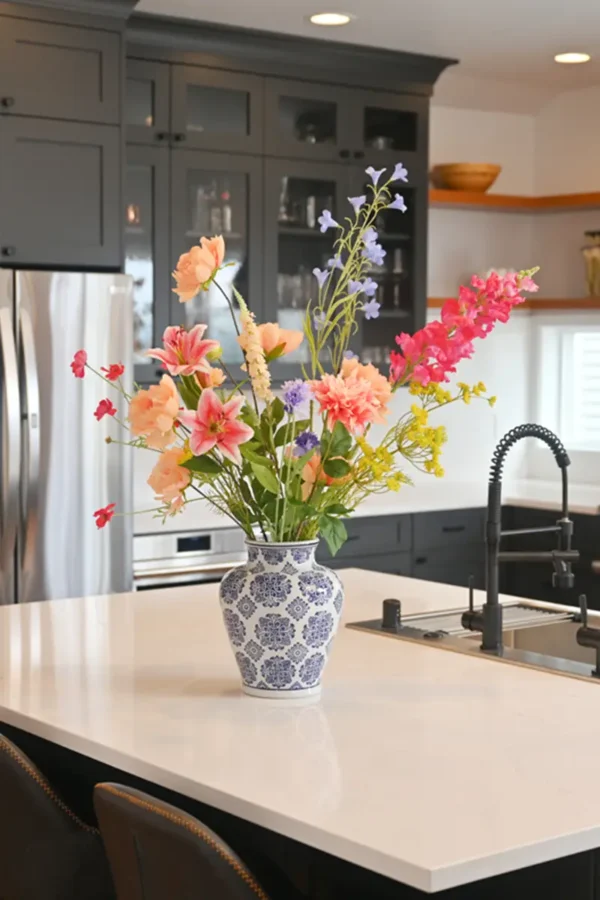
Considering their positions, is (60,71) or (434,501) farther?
(434,501)

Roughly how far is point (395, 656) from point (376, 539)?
8.61ft

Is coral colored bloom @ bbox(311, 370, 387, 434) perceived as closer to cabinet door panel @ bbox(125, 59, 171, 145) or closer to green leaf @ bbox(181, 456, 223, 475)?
green leaf @ bbox(181, 456, 223, 475)

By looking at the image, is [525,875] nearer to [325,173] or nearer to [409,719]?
[409,719]

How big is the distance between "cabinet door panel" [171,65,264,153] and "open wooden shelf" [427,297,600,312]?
43.9 inches

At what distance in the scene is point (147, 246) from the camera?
5.01m

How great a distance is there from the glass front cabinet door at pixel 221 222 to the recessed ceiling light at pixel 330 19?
22.8 inches

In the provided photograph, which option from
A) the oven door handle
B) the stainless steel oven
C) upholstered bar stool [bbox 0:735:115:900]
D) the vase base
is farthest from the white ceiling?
upholstered bar stool [bbox 0:735:115:900]

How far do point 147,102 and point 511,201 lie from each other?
1.86 m

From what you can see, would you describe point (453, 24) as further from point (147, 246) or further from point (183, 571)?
point (183, 571)

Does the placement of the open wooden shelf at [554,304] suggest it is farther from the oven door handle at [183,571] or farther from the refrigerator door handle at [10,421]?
the refrigerator door handle at [10,421]

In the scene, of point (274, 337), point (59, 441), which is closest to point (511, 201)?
point (59, 441)

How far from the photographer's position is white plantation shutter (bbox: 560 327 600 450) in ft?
20.3

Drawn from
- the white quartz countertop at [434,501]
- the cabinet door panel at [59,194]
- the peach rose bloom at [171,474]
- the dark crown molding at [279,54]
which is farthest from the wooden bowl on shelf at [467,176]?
the peach rose bloom at [171,474]

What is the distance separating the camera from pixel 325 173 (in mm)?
5402
